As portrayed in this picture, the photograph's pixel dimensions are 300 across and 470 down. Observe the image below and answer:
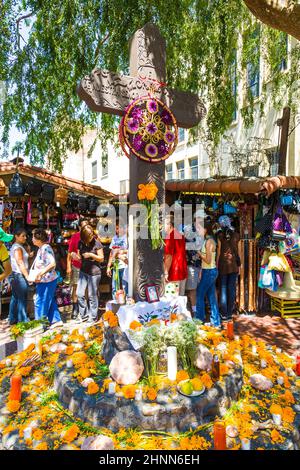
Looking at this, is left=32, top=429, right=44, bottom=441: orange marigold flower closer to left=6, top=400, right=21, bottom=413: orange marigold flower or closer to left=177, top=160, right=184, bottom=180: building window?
left=6, top=400, right=21, bottom=413: orange marigold flower

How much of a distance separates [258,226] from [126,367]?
4406mm

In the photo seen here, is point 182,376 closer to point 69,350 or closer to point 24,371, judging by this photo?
point 69,350

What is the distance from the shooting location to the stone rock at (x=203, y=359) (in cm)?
327

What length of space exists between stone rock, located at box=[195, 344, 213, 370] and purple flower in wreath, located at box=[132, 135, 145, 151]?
86.2 inches

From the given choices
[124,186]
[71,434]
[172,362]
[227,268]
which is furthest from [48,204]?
[124,186]

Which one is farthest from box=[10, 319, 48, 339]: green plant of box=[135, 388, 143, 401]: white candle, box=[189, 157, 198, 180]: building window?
box=[189, 157, 198, 180]: building window

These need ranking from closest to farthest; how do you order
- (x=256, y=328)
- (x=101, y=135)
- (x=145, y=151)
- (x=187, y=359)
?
1. (x=187, y=359)
2. (x=145, y=151)
3. (x=256, y=328)
4. (x=101, y=135)

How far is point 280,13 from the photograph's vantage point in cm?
321

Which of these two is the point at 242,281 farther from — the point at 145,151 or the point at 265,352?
the point at 145,151

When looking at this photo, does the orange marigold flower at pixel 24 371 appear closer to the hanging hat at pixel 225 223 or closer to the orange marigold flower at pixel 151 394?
the orange marigold flower at pixel 151 394

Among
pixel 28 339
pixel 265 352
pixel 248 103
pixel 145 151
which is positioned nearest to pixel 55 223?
pixel 28 339

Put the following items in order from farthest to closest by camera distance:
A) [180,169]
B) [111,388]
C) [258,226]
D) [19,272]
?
1. [180,169]
2. [258,226]
3. [19,272]
4. [111,388]

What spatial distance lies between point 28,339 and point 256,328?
3.74 meters

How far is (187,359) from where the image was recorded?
131 inches
